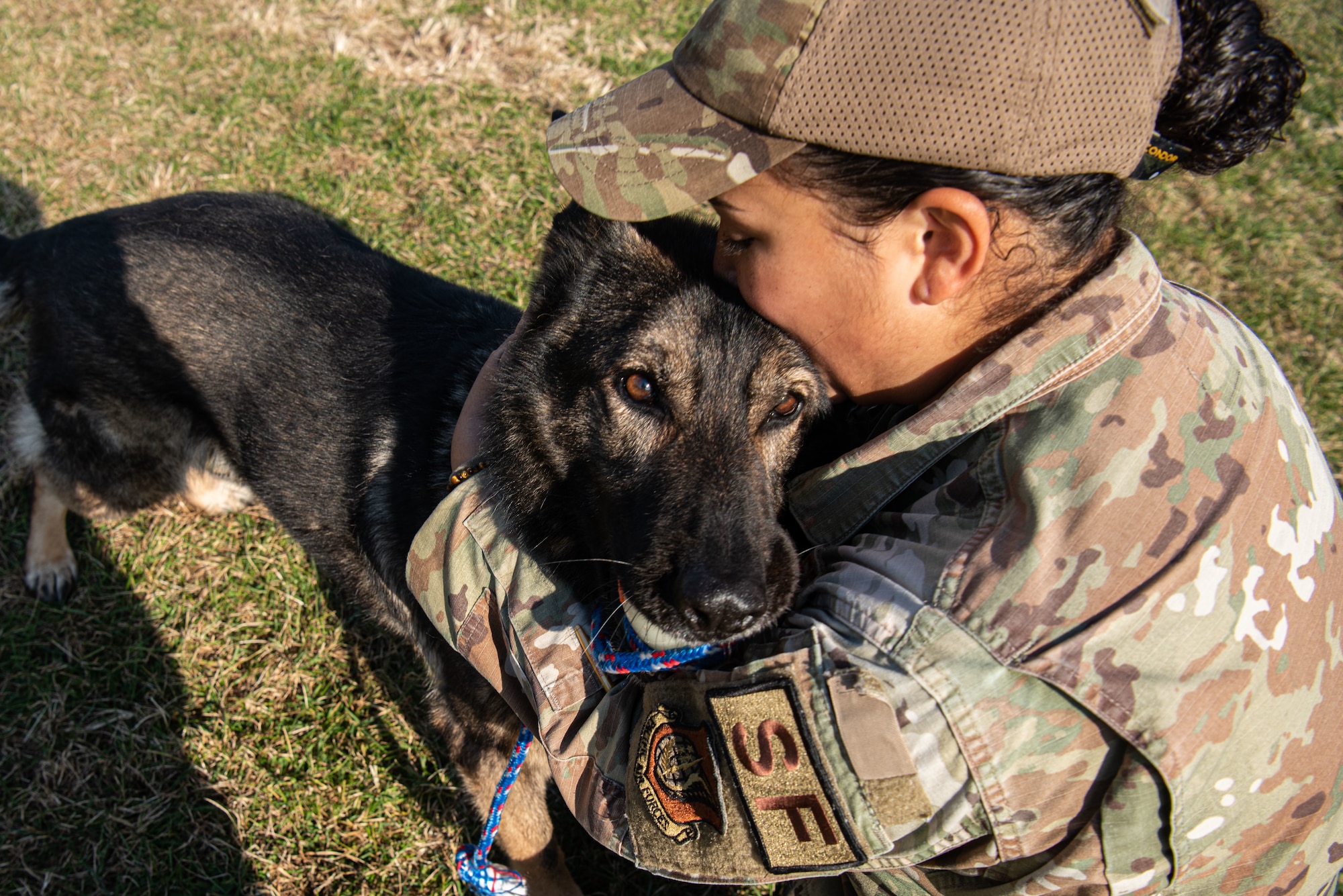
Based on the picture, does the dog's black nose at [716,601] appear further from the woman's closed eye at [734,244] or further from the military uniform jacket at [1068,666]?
the woman's closed eye at [734,244]

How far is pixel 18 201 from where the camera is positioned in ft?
15.2

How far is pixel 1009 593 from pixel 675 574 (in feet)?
2.10

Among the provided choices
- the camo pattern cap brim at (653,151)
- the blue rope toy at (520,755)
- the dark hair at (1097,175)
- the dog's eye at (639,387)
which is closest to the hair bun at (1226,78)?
the dark hair at (1097,175)

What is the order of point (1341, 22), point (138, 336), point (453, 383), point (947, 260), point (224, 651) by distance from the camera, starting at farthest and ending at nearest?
point (1341, 22) < point (224, 651) < point (138, 336) < point (453, 383) < point (947, 260)

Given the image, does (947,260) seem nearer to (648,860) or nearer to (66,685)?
(648,860)

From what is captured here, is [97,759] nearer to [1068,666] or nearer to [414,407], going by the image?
[414,407]

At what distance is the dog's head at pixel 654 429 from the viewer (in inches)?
67.6

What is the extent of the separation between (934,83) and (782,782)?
1.25 metres

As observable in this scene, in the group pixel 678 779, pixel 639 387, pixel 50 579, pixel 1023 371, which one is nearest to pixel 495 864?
pixel 678 779

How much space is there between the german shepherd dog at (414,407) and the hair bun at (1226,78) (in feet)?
3.03

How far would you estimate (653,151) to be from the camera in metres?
1.67

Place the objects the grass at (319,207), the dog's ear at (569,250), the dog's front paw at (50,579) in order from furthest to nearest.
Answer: the dog's front paw at (50,579), the grass at (319,207), the dog's ear at (569,250)

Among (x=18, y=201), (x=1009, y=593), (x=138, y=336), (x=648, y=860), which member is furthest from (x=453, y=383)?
(x=18, y=201)

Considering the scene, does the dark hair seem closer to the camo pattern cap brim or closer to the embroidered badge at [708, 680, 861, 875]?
the camo pattern cap brim
